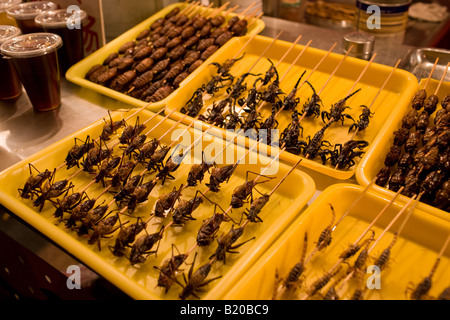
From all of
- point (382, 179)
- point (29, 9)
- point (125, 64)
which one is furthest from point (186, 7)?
point (382, 179)

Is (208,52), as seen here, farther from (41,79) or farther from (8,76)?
(8,76)

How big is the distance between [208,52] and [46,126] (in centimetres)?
154

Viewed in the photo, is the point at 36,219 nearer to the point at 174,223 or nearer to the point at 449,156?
the point at 174,223

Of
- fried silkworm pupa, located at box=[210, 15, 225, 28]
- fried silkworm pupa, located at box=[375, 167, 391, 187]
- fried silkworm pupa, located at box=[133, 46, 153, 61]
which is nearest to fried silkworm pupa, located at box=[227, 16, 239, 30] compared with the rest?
fried silkworm pupa, located at box=[210, 15, 225, 28]

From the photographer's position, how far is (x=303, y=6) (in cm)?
596

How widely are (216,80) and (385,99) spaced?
1324mm

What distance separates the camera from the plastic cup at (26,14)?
132 inches

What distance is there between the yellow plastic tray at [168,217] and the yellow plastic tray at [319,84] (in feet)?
0.67

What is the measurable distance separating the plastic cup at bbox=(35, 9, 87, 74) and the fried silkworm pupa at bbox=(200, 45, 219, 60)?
A: 3.43ft

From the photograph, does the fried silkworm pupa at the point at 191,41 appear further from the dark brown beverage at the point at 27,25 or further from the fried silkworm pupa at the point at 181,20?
the dark brown beverage at the point at 27,25

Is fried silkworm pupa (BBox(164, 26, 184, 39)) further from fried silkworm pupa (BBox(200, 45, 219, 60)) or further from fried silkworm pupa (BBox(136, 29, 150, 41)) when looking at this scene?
fried silkworm pupa (BBox(200, 45, 219, 60))
